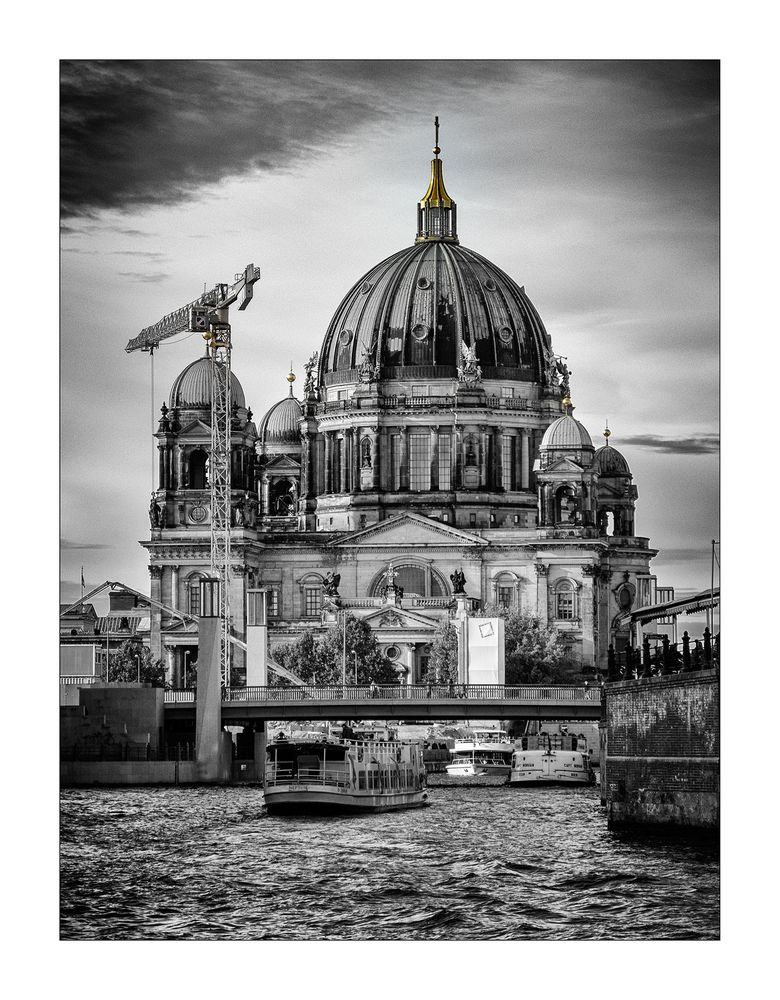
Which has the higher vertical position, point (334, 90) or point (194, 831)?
→ point (334, 90)

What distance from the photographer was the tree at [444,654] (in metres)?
104

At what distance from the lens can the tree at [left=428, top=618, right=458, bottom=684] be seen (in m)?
104

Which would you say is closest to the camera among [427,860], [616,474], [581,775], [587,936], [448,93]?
[587,936]

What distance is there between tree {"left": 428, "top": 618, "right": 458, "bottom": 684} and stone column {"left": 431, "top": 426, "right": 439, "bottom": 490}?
52.1 feet

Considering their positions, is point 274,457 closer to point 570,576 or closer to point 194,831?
point 570,576

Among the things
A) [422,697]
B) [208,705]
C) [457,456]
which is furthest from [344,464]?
[208,705]

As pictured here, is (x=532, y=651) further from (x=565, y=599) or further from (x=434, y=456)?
(x=434, y=456)

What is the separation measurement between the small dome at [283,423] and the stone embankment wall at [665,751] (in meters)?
97.8

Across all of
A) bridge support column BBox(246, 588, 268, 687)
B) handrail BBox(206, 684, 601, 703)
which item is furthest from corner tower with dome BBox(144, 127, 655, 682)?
handrail BBox(206, 684, 601, 703)

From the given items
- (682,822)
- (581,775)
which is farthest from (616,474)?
(682,822)

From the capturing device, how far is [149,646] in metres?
111

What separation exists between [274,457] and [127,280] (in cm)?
10529

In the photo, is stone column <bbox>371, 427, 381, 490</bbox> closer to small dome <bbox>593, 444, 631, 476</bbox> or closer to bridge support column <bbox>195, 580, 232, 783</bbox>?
small dome <bbox>593, 444, 631, 476</bbox>

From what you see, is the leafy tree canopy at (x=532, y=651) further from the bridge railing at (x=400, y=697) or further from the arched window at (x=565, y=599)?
the bridge railing at (x=400, y=697)
